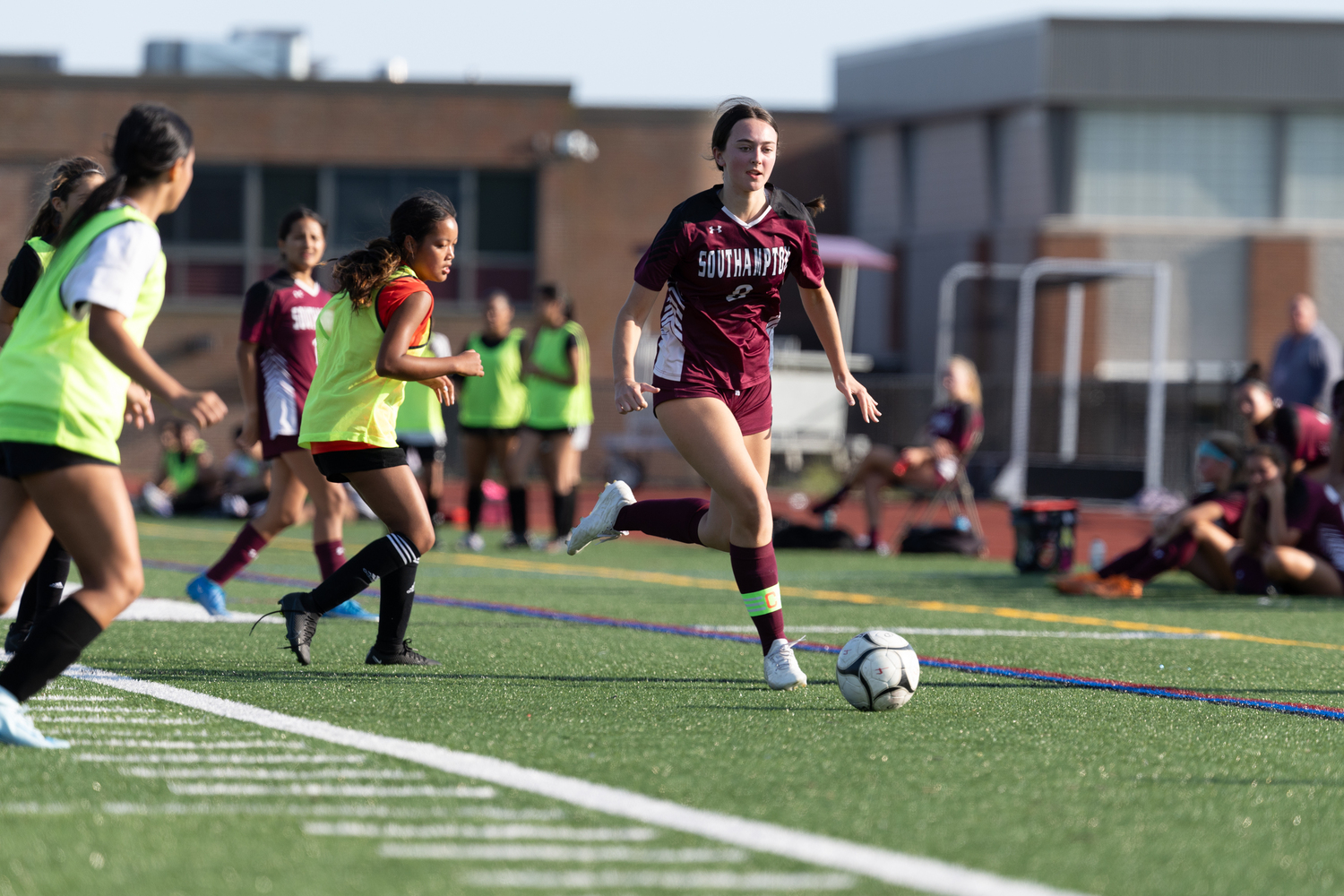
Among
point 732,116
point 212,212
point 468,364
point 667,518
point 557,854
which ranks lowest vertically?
point 557,854

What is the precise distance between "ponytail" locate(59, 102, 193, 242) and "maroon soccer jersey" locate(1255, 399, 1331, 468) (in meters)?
8.25

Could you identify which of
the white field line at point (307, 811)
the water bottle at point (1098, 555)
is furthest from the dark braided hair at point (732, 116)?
the water bottle at point (1098, 555)

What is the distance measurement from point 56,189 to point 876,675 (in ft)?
11.5

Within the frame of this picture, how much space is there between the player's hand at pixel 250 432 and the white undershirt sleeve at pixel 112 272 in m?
3.32

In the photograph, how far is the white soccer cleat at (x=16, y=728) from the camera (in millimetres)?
4305

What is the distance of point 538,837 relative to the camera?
11.5 feet

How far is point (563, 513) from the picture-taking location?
14.3m

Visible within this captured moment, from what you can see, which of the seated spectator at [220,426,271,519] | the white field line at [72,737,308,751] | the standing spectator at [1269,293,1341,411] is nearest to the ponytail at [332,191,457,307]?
the white field line at [72,737,308,751]

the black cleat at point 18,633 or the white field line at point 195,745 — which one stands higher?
the white field line at point 195,745

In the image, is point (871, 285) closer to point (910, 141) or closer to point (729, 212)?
point (910, 141)

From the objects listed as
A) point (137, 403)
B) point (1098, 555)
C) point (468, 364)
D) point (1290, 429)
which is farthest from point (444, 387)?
point (1098, 555)

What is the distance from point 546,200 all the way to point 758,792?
89.3ft

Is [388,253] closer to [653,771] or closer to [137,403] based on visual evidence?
[137,403]

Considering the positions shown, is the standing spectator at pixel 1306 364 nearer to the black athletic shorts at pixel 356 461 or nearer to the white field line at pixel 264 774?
the black athletic shorts at pixel 356 461
